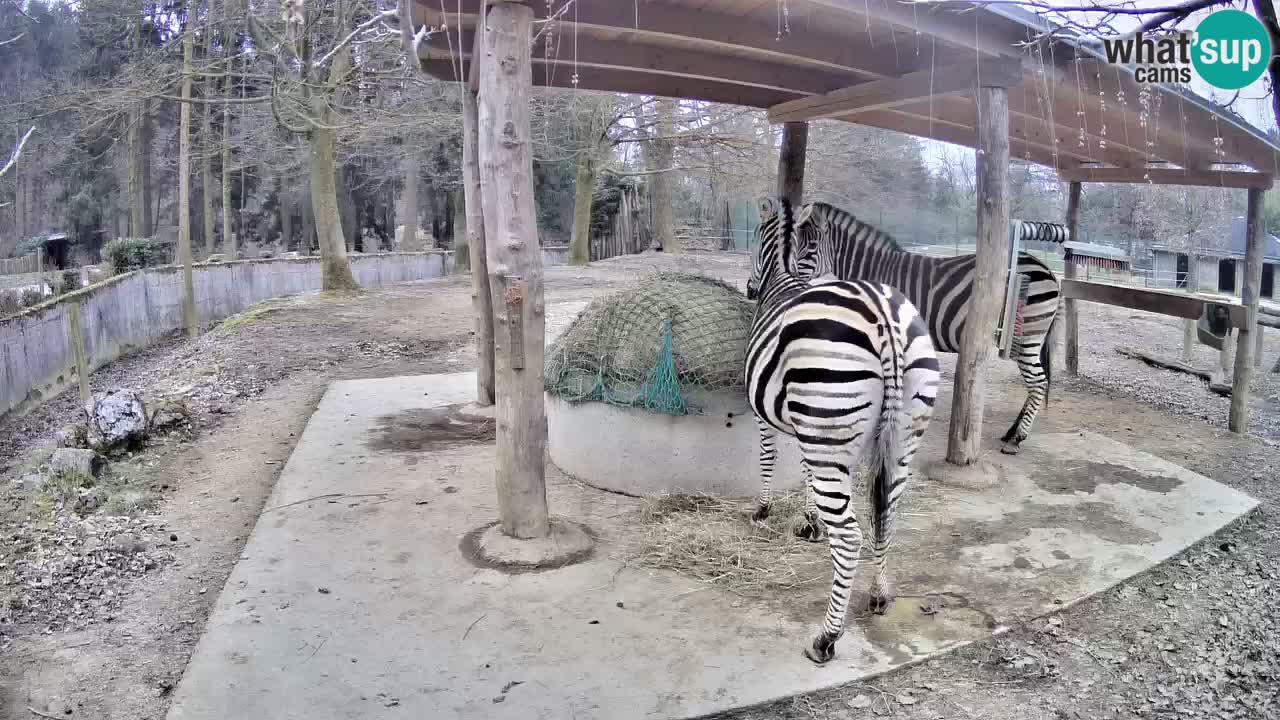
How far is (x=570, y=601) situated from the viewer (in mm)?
4066

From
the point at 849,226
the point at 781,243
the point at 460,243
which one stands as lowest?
the point at 781,243

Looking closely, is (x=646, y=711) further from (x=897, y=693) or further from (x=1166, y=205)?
(x=1166, y=205)

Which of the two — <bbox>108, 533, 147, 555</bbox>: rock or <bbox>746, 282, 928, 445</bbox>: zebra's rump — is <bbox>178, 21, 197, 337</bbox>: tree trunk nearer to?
<bbox>108, 533, 147, 555</bbox>: rock

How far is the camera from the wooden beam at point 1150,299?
762 cm

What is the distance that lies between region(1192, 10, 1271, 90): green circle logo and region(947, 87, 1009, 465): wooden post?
78.3 inches

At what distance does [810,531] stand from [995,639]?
1.35 m

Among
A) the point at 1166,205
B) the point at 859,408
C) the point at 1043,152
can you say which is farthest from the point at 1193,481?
the point at 1166,205

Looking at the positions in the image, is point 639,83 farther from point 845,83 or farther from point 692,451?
point 692,451

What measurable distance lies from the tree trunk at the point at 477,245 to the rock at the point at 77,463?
10.3ft

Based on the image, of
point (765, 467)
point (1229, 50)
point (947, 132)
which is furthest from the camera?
point (947, 132)

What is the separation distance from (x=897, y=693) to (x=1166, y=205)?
15.5m

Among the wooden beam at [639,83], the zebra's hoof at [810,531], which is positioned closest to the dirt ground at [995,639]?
the zebra's hoof at [810,531]

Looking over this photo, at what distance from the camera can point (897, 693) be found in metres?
3.32

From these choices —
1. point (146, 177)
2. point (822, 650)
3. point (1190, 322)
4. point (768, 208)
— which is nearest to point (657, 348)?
point (768, 208)
